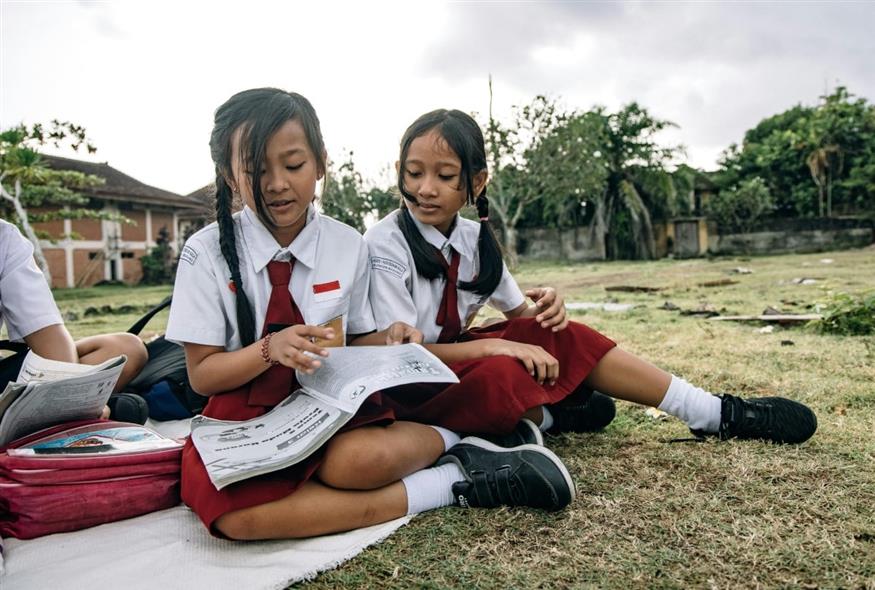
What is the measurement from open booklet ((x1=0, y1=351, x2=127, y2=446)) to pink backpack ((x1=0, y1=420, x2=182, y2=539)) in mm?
40

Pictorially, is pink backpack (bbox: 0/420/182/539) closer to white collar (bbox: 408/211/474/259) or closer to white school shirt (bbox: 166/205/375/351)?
white school shirt (bbox: 166/205/375/351)

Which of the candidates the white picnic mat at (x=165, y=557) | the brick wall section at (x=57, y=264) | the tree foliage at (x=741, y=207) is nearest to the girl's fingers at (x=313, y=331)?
the white picnic mat at (x=165, y=557)

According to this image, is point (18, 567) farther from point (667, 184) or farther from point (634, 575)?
point (667, 184)

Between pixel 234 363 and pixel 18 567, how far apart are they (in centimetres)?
62

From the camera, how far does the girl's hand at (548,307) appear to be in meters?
2.02

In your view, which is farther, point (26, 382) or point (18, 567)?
point (26, 382)

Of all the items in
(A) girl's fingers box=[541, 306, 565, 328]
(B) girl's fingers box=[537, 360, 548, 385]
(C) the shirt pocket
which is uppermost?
→ (C) the shirt pocket

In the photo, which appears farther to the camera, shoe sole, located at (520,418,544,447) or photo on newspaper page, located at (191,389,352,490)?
shoe sole, located at (520,418,544,447)

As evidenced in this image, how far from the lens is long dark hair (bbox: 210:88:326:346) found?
1.79 m

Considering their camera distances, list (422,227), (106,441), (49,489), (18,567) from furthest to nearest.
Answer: (422,227), (106,441), (49,489), (18,567)

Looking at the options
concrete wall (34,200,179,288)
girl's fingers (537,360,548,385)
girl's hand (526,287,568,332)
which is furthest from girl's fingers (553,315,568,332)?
concrete wall (34,200,179,288)

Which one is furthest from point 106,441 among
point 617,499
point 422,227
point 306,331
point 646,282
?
point 646,282

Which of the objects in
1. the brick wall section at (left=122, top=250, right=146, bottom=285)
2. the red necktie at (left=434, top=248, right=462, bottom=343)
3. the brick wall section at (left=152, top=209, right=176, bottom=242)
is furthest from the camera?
the brick wall section at (left=152, top=209, right=176, bottom=242)

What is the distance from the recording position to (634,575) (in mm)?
1347
